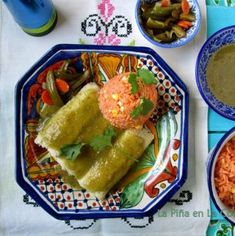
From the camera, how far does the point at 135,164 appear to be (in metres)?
1.44

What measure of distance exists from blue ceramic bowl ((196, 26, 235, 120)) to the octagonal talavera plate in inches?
2.5

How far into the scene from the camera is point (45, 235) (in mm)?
1449

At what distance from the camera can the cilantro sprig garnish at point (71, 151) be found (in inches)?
53.2

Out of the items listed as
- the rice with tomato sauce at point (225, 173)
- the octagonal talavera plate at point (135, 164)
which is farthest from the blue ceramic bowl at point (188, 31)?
the rice with tomato sauce at point (225, 173)

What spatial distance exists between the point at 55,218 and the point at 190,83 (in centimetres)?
63

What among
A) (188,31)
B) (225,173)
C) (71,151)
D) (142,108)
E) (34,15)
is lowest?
(225,173)

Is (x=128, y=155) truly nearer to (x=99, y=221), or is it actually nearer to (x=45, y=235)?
(x=99, y=221)

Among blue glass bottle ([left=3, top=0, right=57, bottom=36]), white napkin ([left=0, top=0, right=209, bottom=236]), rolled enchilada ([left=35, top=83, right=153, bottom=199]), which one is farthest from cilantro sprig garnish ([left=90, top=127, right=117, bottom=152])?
blue glass bottle ([left=3, top=0, right=57, bottom=36])

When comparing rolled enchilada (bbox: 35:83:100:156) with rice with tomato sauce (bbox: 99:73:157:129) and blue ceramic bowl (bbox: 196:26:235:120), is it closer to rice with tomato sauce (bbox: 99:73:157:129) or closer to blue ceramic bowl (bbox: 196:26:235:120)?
rice with tomato sauce (bbox: 99:73:157:129)

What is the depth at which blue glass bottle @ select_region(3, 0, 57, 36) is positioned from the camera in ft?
4.26

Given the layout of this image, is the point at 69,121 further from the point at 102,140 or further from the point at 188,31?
the point at 188,31

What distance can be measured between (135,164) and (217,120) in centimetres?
32

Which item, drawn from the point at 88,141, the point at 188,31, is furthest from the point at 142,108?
the point at 188,31

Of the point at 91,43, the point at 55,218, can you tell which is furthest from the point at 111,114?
the point at 55,218
